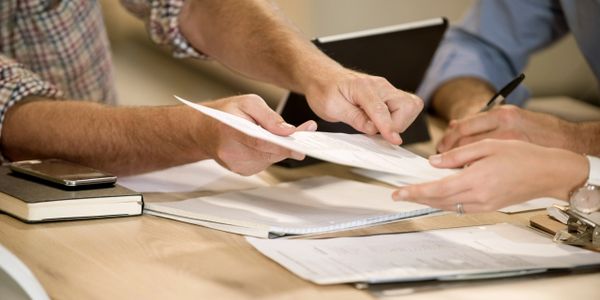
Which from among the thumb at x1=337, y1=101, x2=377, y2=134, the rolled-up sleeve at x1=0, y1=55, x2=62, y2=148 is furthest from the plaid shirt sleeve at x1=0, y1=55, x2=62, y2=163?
the thumb at x1=337, y1=101, x2=377, y2=134

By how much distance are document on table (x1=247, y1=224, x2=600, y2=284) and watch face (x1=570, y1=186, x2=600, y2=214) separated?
2.1 inches

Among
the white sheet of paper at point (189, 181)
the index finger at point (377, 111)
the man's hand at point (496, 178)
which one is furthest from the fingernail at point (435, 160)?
the white sheet of paper at point (189, 181)

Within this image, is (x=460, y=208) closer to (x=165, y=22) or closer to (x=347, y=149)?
(x=347, y=149)

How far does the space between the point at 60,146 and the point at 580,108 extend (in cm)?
129

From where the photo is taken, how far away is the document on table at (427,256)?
1097 millimetres

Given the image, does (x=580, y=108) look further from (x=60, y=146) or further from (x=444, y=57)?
(x=60, y=146)

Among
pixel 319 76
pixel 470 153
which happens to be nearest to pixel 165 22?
pixel 319 76

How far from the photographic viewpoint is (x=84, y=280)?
3.59ft

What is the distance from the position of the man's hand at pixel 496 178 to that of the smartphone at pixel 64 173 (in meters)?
→ 0.45

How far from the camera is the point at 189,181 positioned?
1.55m

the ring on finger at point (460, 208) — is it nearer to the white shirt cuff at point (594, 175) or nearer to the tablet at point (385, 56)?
the white shirt cuff at point (594, 175)

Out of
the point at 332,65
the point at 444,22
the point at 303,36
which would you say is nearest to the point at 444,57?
the point at 444,22

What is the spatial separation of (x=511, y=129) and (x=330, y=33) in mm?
1207

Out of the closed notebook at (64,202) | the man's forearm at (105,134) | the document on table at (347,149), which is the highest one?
the document on table at (347,149)
